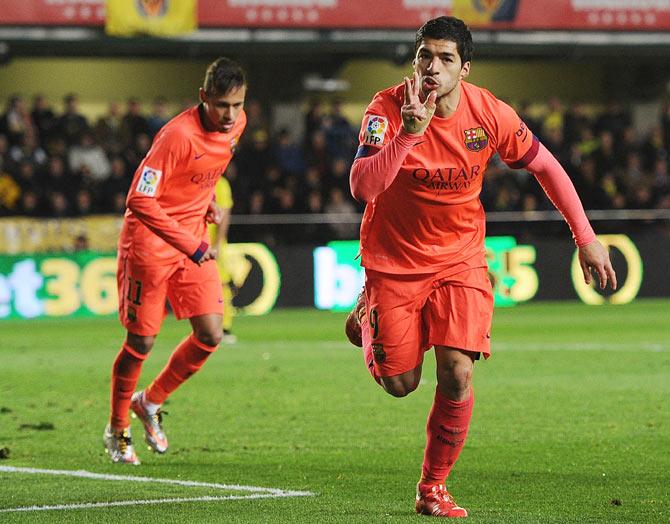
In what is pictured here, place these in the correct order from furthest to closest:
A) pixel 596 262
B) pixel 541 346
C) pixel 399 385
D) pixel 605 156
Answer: pixel 605 156, pixel 541 346, pixel 399 385, pixel 596 262

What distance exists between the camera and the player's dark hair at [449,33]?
18.3ft

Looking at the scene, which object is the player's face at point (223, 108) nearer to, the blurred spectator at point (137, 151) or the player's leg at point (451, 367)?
the player's leg at point (451, 367)

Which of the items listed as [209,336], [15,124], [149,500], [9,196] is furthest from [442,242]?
[15,124]

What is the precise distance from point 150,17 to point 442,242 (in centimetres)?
1643

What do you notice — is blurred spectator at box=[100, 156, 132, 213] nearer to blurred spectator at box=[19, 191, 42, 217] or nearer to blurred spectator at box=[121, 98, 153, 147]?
blurred spectator at box=[19, 191, 42, 217]

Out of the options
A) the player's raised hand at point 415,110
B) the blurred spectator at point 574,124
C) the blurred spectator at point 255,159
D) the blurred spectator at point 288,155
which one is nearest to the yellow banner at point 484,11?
the blurred spectator at point 574,124

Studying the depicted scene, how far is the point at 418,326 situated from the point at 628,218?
15412 millimetres

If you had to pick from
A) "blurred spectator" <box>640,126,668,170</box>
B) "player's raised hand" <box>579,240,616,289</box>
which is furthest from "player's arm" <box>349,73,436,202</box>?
"blurred spectator" <box>640,126,668,170</box>

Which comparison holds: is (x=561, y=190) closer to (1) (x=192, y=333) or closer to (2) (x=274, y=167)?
(1) (x=192, y=333)

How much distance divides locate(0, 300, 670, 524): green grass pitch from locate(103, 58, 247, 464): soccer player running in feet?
1.04

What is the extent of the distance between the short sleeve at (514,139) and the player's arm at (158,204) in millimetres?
1988

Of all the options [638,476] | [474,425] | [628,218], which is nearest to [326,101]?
[628,218]

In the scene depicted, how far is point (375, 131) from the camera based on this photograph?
5.45 metres

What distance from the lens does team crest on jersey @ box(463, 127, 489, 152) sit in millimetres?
5773
